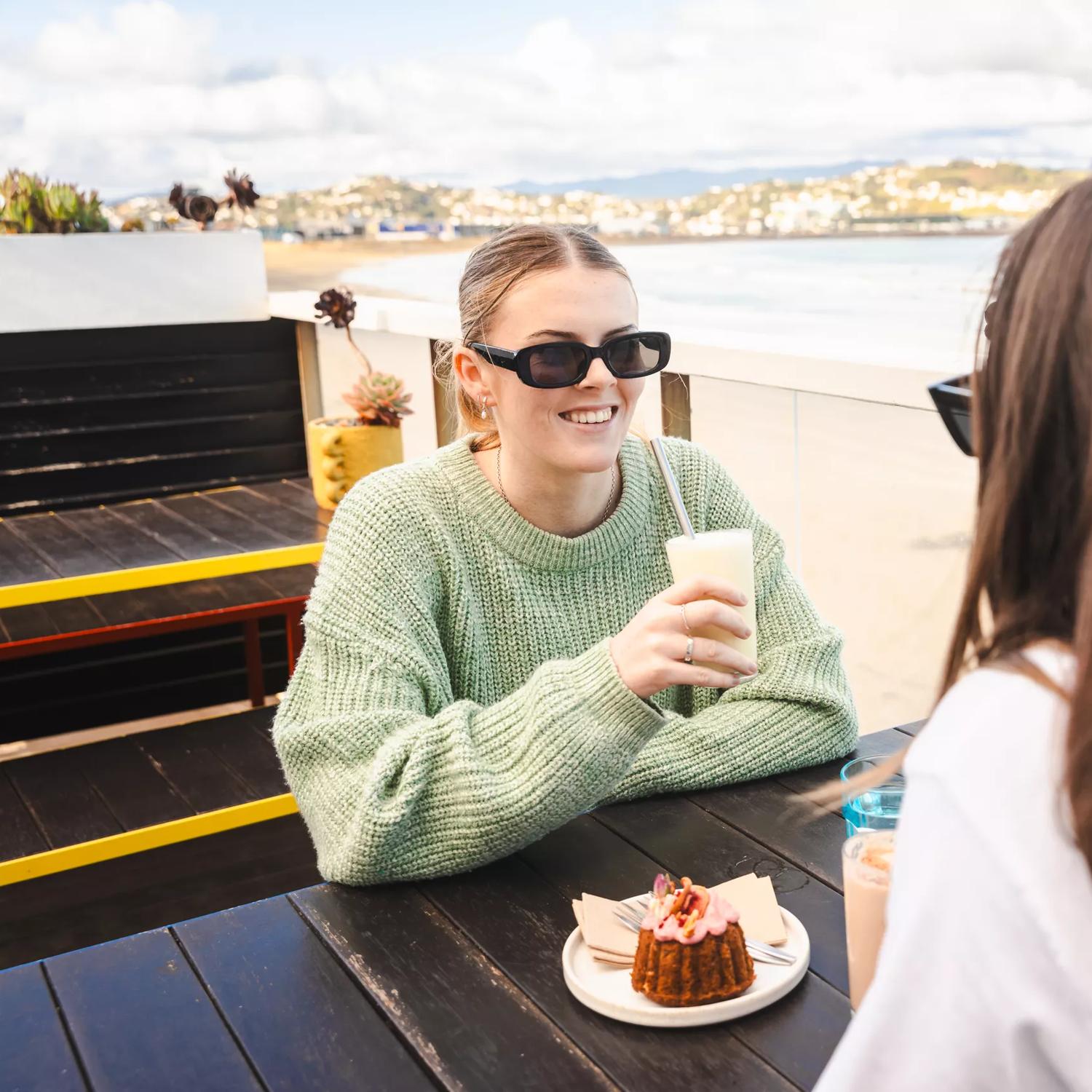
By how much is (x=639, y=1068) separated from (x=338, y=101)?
35.9m

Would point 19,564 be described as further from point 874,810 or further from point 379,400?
point 874,810

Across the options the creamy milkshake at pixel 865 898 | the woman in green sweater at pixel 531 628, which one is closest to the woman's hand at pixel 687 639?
the woman in green sweater at pixel 531 628

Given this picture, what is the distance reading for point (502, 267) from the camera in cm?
151

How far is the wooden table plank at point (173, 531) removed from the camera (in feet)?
10.5

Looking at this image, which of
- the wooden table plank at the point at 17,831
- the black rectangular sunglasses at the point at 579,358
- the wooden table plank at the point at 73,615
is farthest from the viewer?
the wooden table plank at the point at 73,615

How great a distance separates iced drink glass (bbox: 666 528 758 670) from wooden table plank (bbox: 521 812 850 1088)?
0.18 metres

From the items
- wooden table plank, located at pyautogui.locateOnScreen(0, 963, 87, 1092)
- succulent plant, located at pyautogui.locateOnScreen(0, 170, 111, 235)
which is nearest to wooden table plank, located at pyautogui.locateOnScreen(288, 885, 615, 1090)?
wooden table plank, located at pyautogui.locateOnScreen(0, 963, 87, 1092)

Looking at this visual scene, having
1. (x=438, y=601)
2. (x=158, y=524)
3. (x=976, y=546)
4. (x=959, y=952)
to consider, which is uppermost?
(x=976, y=546)

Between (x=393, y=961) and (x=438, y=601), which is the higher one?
(x=438, y=601)

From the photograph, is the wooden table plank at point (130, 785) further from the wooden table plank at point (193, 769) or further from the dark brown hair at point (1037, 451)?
the dark brown hair at point (1037, 451)

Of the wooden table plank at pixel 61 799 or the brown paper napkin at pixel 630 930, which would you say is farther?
the wooden table plank at pixel 61 799

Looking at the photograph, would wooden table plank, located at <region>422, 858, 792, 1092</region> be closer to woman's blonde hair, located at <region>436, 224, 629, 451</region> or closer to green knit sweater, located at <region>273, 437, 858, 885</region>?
green knit sweater, located at <region>273, 437, 858, 885</region>

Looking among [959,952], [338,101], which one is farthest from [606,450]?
[338,101]

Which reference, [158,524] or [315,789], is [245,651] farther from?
[315,789]
